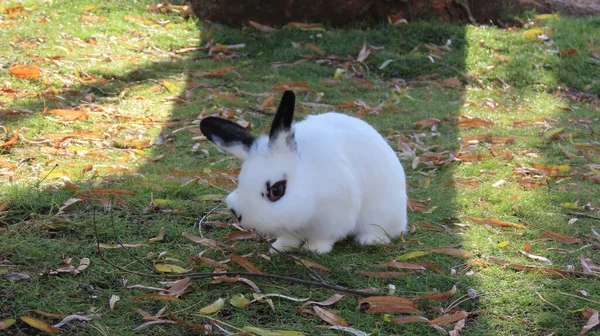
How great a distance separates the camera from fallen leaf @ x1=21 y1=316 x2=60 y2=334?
2.45 m

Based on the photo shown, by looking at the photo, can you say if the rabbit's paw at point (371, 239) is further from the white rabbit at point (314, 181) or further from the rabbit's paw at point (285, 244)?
the rabbit's paw at point (285, 244)

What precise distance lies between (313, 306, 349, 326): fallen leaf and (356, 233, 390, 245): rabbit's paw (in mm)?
663

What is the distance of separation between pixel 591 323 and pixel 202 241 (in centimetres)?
163

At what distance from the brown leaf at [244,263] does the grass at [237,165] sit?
0.22 ft

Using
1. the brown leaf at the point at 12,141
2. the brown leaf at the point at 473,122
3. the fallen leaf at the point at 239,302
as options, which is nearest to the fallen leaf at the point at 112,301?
the fallen leaf at the point at 239,302

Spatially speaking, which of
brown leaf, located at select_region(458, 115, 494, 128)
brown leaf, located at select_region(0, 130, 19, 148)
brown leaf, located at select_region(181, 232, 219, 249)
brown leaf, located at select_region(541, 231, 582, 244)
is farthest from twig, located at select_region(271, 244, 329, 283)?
brown leaf, located at select_region(458, 115, 494, 128)

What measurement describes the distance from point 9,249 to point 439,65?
16.7ft

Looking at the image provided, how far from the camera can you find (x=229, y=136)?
9.48 ft

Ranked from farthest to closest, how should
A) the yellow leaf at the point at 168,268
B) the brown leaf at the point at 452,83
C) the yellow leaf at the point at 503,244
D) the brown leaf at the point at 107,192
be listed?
the brown leaf at the point at 452,83, the brown leaf at the point at 107,192, the yellow leaf at the point at 503,244, the yellow leaf at the point at 168,268

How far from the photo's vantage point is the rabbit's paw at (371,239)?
3285mm

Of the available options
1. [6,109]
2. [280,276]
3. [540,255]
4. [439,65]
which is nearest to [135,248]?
[280,276]

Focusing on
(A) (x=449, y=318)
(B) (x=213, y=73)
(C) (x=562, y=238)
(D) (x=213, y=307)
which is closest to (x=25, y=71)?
(B) (x=213, y=73)

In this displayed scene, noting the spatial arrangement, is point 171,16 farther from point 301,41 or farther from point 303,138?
point 303,138

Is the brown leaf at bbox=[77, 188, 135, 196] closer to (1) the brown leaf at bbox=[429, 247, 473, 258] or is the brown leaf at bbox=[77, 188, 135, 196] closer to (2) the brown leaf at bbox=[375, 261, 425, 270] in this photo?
(2) the brown leaf at bbox=[375, 261, 425, 270]
